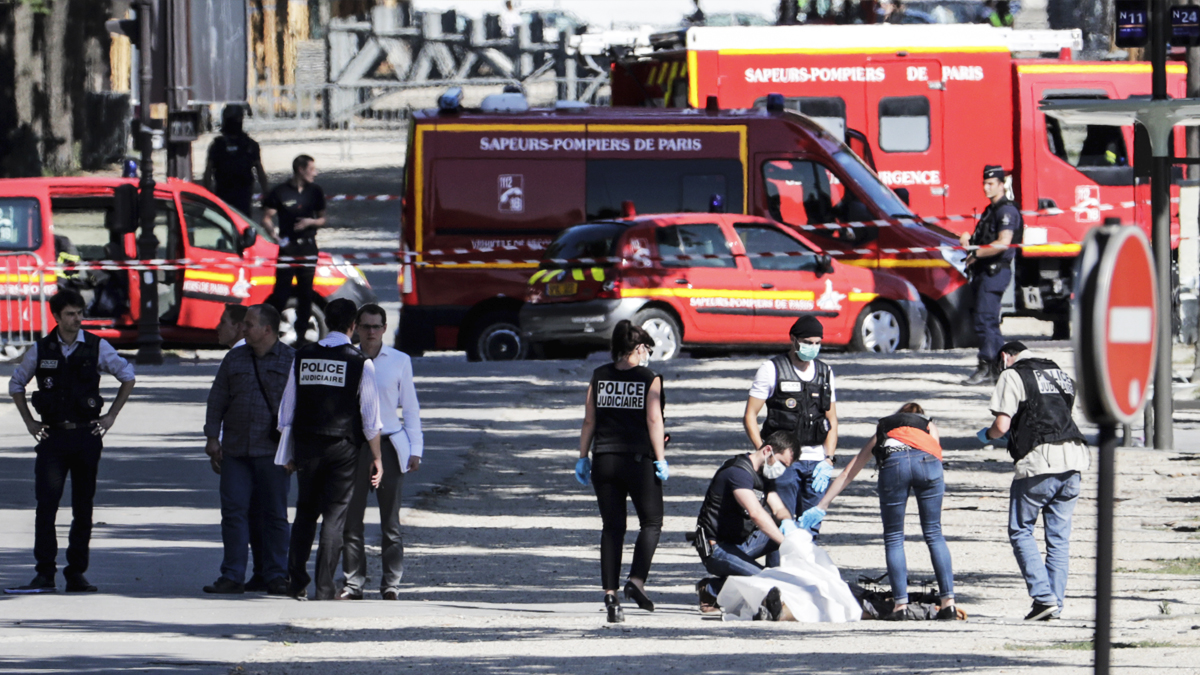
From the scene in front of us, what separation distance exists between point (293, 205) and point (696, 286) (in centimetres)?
389

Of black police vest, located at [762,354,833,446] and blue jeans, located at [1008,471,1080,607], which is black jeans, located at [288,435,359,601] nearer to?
black police vest, located at [762,354,833,446]

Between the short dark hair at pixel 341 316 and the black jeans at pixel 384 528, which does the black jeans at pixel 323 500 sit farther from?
the short dark hair at pixel 341 316

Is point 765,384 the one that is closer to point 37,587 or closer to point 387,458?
point 387,458

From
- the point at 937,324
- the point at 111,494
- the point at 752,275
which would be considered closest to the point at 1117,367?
the point at 111,494

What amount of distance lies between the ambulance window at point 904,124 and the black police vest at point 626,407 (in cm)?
1241

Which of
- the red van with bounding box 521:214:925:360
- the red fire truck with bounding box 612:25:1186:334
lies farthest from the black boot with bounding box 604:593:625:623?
the red fire truck with bounding box 612:25:1186:334

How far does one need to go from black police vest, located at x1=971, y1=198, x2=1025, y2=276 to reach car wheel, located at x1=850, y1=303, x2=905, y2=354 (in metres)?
2.36

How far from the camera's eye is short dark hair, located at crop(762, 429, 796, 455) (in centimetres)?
1012

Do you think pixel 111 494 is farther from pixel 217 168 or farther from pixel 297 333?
pixel 217 168

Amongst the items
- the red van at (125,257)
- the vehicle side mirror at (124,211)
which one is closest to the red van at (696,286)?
the red van at (125,257)

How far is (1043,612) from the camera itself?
9.38 meters

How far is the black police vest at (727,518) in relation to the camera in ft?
33.1

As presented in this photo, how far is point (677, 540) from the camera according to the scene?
1212cm

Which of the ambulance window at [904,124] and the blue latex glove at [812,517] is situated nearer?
the blue latex glove at [812,517]
